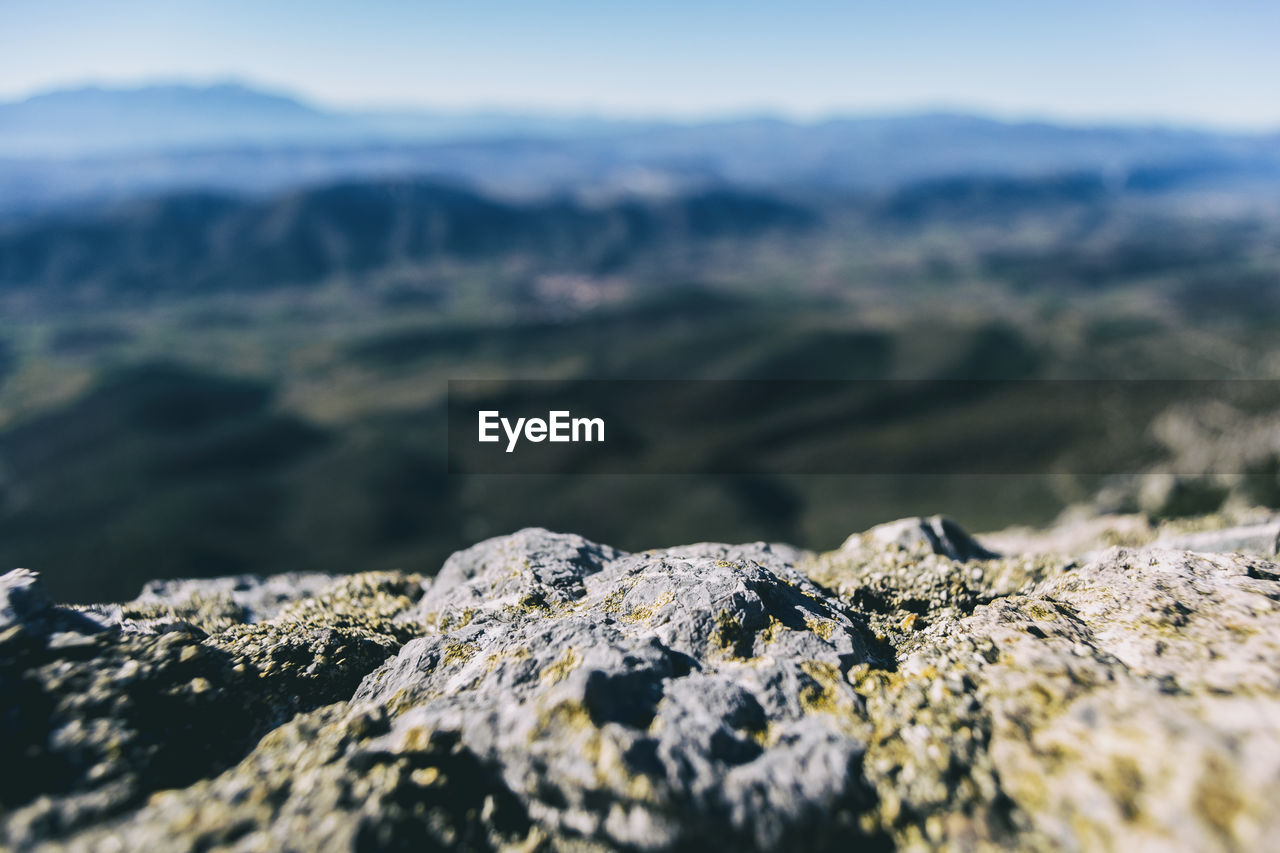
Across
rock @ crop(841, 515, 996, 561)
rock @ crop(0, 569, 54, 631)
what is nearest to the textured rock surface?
rock @ crop(0, 569, 54, 631)

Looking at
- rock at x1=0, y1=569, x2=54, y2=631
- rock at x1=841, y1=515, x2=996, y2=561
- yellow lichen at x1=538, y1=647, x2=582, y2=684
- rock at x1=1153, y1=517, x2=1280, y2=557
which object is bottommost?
rock at x1=841, y1=515, x2=996, y2=561

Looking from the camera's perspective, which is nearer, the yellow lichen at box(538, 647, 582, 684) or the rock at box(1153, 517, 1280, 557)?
the yellow lichen at box(538, 647, 582, 684)

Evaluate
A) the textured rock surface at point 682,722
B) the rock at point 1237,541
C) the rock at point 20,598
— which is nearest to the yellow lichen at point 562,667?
the textured rock surface at point 682,722

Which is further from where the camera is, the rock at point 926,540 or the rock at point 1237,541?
the rock at point 926,540

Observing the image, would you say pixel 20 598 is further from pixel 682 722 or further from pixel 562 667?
pixel 682 722

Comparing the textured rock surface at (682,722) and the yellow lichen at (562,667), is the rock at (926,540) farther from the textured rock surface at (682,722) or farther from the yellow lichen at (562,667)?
the yellow lichen at (562,667)

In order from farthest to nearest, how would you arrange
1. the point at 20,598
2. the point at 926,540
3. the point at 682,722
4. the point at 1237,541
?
the point at 926,540
the point at 1237,541
the point at 20,598
the point at 682,722

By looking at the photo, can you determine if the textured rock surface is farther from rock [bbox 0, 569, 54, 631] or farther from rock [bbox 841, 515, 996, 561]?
rock [bbox 841, 515, 996, 561]

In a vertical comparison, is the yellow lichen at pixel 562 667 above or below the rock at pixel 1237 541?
above

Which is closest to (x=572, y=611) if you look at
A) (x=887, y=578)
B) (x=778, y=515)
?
(x=887, y=578)

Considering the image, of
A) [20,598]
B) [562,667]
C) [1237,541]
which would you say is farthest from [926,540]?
[20,598]
